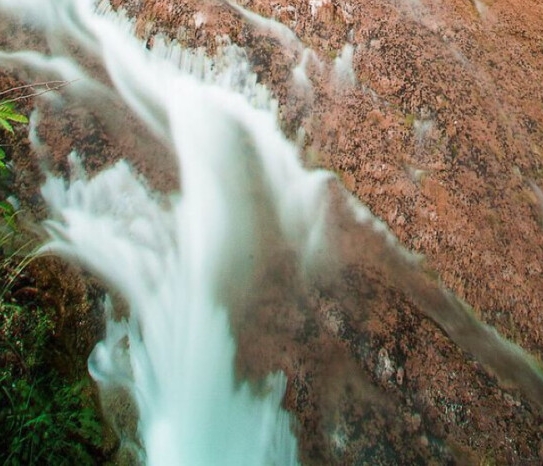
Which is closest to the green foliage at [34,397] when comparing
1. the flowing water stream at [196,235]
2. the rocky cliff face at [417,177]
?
the flowing water stream at [196,235]

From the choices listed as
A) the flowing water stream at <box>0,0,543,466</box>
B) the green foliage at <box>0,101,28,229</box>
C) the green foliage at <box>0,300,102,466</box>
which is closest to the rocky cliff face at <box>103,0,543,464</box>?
the flowing water stream at <box>0,0,543,466</box>

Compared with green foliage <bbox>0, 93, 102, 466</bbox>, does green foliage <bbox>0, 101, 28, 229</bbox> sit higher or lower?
higher

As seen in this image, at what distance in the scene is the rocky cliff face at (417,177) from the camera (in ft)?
11.8

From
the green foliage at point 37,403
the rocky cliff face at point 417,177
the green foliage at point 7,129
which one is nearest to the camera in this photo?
the green foliage at point 37,403

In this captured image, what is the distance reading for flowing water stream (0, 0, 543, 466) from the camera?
365cm

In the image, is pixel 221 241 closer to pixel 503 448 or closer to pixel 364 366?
pixel 364 366

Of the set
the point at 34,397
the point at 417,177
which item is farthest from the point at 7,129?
the point at 417,177

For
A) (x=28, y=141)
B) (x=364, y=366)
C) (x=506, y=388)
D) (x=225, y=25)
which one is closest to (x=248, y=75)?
(x=225, y=25)

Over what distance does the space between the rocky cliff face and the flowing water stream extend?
20 centimetres

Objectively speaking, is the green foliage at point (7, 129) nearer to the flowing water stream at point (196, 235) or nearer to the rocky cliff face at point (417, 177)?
the flowing water stream at point (196, 235)

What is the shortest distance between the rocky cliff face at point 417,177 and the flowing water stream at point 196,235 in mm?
203

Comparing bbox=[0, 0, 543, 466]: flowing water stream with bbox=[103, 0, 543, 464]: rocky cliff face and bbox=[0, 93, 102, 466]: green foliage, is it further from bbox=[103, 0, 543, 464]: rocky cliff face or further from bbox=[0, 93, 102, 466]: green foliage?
bbox=[0, 93, 102, 466]: green foliage

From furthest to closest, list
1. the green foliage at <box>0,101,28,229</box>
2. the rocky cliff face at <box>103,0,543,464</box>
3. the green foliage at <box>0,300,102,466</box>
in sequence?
the rocky cliff face at <box>103,0,543,464</box>, the green foliage at <box>0,101,28,229</box>, the green foliage at <box>0,300,102,466</box>

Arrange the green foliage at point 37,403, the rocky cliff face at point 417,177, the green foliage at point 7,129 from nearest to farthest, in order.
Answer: the green foliage at point 37,403 → the green foliage at point 7,129 → the rocky cliff face at point 417,177
